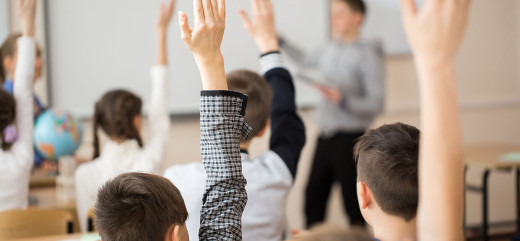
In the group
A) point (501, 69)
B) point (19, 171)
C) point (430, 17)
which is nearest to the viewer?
point (430, 17)

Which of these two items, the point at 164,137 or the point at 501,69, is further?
the point at 501,69

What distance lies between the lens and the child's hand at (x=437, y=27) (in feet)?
2.20

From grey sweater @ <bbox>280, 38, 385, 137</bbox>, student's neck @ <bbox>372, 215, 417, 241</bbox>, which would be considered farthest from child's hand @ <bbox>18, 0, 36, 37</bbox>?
grey sweater @ <bbox>280, 38, 385, 137</bbox>

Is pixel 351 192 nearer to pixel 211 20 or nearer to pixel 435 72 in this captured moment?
pixel 211 20

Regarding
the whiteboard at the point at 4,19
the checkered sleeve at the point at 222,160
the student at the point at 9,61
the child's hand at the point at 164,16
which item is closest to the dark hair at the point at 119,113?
the child's hand at the point at 164,16

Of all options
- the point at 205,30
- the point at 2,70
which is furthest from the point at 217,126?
the point at 2,70

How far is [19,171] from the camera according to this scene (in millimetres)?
2119

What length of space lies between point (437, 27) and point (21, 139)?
1862 mm

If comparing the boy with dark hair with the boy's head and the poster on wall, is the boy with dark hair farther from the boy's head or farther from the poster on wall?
the poster on wall

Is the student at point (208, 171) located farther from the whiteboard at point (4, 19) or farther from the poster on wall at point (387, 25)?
the poster on wall at point (387, 25)

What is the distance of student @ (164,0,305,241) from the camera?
60.3 inches

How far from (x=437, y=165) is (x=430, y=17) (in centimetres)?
19

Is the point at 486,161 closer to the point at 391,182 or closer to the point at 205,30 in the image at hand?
the point at 391,182

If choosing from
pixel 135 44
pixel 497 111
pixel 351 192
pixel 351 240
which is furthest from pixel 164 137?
pixel 497 111
